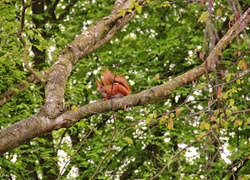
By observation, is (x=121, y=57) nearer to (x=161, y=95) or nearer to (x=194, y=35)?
(x=194, y=35)

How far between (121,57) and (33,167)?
327 centimetres

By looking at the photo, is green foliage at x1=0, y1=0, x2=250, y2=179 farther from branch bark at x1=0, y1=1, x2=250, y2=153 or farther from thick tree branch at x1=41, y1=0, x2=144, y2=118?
branch bark at x1=0, y1=1, x2=250, y2=153

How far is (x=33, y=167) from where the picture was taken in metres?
12.8

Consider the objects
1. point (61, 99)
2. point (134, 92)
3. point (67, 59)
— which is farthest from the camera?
point (134, 92)

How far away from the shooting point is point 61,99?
4.79 m

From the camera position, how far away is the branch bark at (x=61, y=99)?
14.2ft

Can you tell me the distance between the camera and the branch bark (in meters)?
4.33

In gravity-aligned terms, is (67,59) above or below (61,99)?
above

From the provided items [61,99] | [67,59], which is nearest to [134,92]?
[67,59]

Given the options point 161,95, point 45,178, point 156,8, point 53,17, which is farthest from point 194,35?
point 161,95

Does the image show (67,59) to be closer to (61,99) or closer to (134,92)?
(61,99)

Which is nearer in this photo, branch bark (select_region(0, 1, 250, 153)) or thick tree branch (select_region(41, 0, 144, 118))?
branch bark (select_region(0, 1, 250, 153))

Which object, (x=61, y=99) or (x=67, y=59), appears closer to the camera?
(x=61, y=99)

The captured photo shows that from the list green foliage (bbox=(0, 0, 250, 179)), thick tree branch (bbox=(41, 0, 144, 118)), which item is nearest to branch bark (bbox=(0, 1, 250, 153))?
thick tree branch (bbox=(41, 0, 144, 118))
